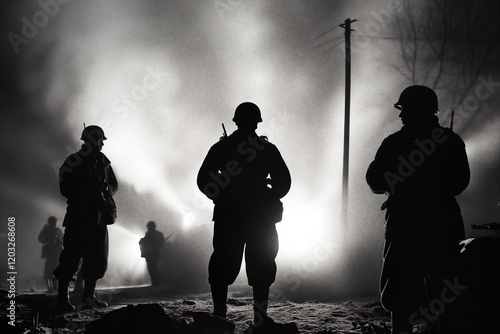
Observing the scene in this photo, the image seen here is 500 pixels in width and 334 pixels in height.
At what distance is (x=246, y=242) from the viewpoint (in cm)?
522

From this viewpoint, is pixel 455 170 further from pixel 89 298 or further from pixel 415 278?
pixel 89 298

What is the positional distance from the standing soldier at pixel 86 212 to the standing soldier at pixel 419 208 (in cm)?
433

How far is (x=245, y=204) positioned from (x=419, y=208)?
182 centimetres

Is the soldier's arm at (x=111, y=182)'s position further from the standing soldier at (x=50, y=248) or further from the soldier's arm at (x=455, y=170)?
the standing soldier at (x=50, y=248)

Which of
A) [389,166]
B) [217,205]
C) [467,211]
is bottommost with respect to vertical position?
[217,205]

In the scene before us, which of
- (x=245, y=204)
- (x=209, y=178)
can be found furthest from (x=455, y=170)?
(x=209, y=178)

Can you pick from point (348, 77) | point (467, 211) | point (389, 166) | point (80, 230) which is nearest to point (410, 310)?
point (389, 166)

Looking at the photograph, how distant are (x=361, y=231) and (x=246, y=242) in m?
15.1

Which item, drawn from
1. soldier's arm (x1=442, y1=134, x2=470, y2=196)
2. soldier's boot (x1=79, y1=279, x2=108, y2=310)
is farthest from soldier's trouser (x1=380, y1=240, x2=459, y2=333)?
soldier's boot (x1=79, y1=279, x2=108, y2=310)

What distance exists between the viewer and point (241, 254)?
17.0 feet

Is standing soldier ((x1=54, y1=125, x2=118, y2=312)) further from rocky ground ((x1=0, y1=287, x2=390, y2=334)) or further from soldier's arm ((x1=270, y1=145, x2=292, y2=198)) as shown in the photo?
soldier's arm ((x1=270, y1=145, x2=292, y2=198))

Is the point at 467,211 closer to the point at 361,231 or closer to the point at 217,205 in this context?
the point at 361,231

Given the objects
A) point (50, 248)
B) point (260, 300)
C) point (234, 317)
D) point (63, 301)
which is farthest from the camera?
→ point (50, 248)

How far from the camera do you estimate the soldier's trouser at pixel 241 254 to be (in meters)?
5.10
